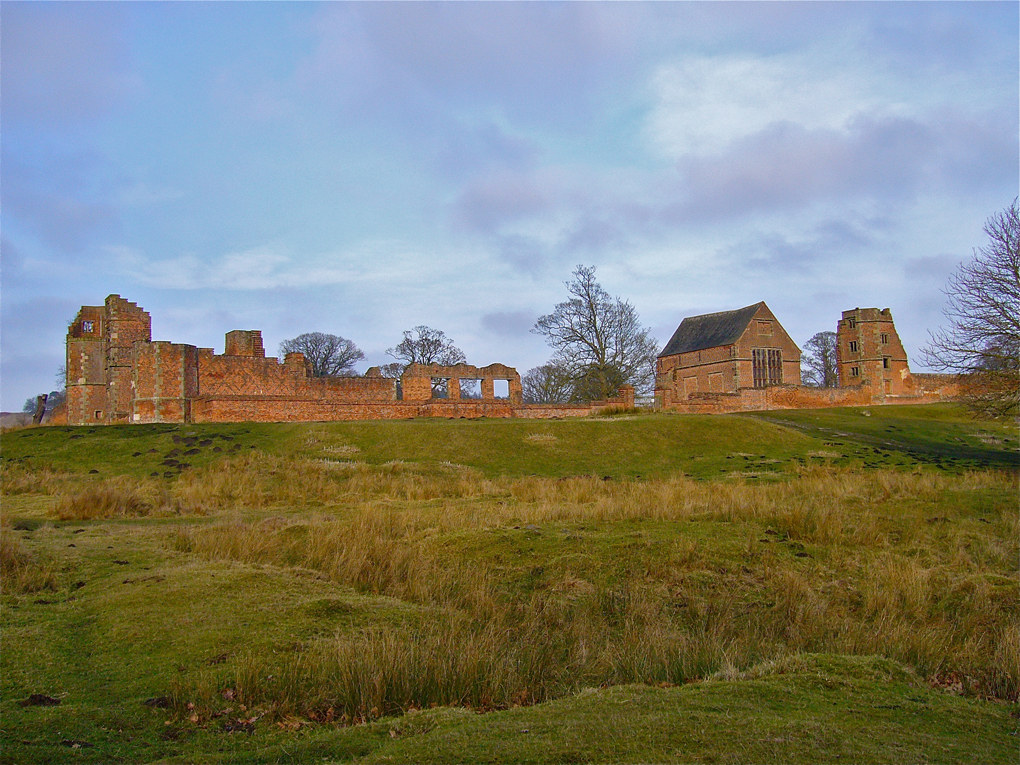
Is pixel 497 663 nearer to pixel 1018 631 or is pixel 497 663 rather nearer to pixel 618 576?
pixel 618 576

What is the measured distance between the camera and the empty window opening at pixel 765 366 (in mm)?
57656

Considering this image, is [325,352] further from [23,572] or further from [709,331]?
[23,572]

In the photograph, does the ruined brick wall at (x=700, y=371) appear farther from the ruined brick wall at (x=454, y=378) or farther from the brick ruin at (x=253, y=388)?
the brick ruin at (x=253, y=388)

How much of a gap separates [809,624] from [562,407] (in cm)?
3188

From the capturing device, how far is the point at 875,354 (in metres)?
59.1

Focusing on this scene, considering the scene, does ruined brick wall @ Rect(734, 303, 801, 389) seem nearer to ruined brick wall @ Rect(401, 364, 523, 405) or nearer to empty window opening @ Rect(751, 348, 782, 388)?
empty window opening @ Rect(751, 348, 782, 388)

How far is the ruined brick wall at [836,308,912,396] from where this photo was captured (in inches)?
2320

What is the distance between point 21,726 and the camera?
4613 millimetres

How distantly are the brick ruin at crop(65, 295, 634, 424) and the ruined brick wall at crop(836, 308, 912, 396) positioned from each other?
27936 millimetres

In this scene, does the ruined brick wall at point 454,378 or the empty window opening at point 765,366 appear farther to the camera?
the empty window opening at point 765,366

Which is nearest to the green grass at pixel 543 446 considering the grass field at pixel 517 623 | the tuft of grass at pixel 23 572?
the grass field at pixel 517 623

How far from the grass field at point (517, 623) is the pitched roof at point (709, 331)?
4189 cm

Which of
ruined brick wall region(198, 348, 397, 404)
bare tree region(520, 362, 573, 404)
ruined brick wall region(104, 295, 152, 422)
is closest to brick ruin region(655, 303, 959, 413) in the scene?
bare tree region(520, 362, 573, 404)

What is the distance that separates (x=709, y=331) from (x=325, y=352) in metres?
34.4
